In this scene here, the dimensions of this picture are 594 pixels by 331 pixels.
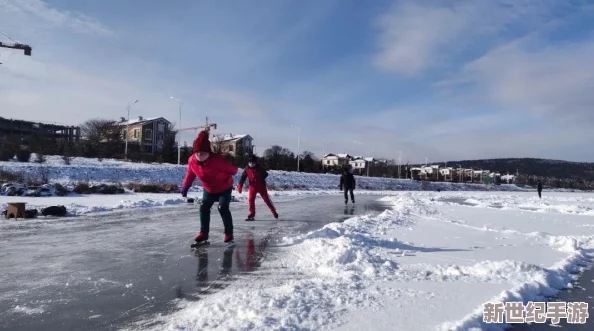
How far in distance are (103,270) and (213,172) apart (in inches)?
94.2

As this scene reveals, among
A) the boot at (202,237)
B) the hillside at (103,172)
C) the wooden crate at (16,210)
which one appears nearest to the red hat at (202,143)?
the boot at (202,237)

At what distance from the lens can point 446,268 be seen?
16.8 feet

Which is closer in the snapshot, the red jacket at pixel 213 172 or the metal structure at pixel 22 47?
the red jacket at pixel 213 172

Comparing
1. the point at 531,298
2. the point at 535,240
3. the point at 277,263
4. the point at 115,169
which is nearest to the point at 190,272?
the point at 277,263

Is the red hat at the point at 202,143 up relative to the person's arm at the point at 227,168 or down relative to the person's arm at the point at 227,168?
up

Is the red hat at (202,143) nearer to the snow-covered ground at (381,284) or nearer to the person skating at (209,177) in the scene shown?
the person skating at (209,177)

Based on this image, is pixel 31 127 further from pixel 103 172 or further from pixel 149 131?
pixel 103 172

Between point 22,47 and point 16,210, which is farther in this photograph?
point 22,47

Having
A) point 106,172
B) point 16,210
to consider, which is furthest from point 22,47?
point 16,210

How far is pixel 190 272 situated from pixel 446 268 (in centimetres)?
321

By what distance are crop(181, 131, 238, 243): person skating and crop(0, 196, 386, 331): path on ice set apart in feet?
1.39

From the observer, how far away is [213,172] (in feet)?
22.4

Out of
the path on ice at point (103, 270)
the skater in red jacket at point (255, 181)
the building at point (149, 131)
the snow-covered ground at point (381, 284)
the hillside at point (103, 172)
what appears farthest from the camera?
the building at point (149, 131)

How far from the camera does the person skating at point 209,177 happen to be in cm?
657
